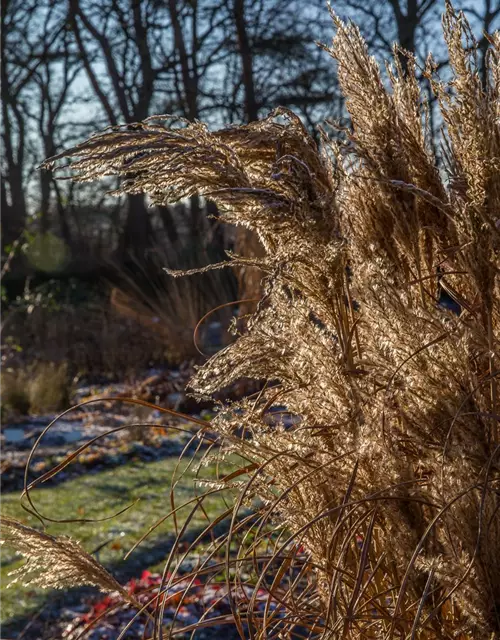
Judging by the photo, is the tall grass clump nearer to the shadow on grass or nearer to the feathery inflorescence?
the feathery inflorescence

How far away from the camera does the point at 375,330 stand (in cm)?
167

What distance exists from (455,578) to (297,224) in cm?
79

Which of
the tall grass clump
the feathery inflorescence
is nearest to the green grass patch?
the feathery inflorescence

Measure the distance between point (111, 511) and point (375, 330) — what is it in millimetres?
4395

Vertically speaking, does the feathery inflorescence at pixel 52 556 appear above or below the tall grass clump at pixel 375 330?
below

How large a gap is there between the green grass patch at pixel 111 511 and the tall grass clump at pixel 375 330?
2.33 m

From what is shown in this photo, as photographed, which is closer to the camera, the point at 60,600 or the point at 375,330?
the point at 375,330

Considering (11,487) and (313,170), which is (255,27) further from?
(313,170)

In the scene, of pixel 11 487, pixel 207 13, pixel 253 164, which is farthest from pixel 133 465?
pixel 207 13

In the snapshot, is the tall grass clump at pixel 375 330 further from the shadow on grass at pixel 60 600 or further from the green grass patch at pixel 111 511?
the green grass patch at pixel 111 511

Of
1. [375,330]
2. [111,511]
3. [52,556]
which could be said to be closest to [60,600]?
[111,511]

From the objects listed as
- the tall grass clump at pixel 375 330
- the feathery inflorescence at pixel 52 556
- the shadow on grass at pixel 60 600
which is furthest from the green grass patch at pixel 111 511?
the tall grass clump at pixel 375 330

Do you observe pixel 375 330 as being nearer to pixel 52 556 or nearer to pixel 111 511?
pixel 52 556

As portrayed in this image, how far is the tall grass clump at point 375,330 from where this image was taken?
1.57 meters
